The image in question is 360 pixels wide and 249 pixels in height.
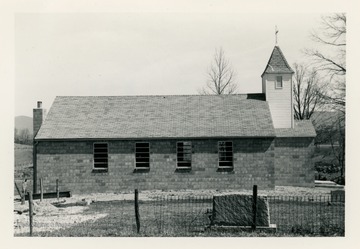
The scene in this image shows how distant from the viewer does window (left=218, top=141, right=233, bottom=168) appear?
29781 mm

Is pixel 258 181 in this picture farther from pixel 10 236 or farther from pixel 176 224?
pixel 10 236

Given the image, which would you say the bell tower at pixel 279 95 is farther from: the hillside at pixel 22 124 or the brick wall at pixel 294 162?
the hillside at pixel 22 124

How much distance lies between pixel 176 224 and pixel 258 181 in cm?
1302

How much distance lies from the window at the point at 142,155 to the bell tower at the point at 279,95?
9254 millimetres

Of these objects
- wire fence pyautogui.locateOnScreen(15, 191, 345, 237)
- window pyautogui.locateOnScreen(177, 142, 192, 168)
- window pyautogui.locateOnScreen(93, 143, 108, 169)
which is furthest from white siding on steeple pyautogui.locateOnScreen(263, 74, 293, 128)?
window pyautogui.locateOnScreen(93, 143, 108, 169)

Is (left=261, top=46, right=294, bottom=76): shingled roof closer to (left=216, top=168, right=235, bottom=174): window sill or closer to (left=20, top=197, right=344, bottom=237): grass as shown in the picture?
(left=216, top=168, right=235, bottom=174): window sill

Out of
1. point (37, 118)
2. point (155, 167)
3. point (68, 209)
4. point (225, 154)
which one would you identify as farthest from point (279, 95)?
point (68, 209)

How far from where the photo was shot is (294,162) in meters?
32.6

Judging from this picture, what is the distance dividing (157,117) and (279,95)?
8.53 meters

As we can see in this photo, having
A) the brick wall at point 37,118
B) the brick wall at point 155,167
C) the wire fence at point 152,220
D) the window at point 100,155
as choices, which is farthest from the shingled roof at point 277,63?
the brick wall at point 37,118

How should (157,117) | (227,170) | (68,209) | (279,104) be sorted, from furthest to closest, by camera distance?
(279,104) < (157,117) < (227,170) < (68,209)

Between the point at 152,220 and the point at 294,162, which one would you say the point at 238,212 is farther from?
the point at 294,162

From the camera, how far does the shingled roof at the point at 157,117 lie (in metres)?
29.9

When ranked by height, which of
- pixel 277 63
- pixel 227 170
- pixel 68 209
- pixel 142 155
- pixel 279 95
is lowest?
pixel 68 209
